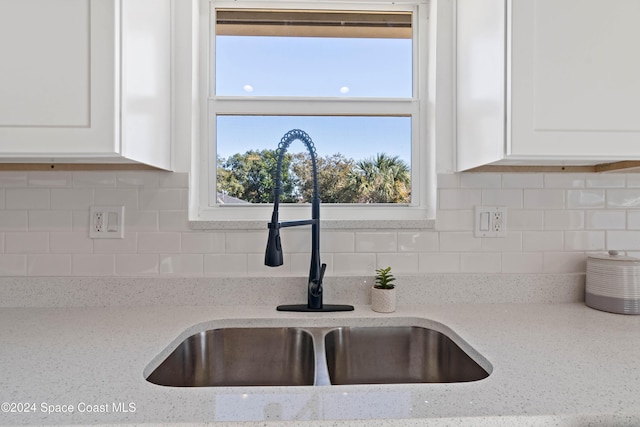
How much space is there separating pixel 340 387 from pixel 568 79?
0.96 metres

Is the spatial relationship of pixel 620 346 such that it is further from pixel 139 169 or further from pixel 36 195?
pixel 36 195

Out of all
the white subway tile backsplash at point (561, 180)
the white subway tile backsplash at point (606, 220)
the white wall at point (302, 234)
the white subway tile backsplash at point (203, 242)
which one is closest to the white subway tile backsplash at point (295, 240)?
the white wall at point (302, 234)

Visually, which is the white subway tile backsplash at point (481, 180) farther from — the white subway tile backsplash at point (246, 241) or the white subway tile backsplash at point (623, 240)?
the white subway tile backsplash at point (246, 241)

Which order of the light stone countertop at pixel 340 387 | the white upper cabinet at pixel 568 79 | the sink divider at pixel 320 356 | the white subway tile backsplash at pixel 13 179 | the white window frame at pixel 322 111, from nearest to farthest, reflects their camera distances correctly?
the light stone countertop at pixel 340 387 < the sink divider at pixel 320 356 < the white upper cabinet at pixel 568 79 < the white subway tile backsplash at pixel 13 179 < the white window frame at pixel 322 111

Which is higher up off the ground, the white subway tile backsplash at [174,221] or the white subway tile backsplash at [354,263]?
the white subway tile backsplash at [174,221]

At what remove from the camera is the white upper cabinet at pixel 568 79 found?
2.93 feet

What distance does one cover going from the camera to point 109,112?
84 cm

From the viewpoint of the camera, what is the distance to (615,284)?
1.10m

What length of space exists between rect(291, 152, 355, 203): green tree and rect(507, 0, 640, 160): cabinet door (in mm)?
619

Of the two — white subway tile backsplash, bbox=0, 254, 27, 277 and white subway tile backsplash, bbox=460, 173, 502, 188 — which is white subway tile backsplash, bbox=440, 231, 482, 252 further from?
white subway tile backsplash, bbox=0, 254, 27, 277

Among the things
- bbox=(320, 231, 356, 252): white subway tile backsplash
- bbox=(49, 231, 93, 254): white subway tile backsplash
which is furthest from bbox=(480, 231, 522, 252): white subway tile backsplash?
bbox=(49, 231, 93, 254): white subway tile backsplash

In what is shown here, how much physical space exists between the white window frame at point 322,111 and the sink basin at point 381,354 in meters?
0.42

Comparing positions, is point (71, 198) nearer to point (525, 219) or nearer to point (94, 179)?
point (94, 179)

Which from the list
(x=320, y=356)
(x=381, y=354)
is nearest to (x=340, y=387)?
(x=320, y=356)
